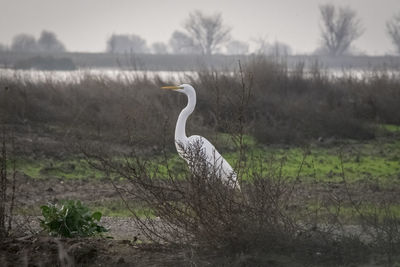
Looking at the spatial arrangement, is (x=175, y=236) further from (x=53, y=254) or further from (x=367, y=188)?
(x=367, y=188)

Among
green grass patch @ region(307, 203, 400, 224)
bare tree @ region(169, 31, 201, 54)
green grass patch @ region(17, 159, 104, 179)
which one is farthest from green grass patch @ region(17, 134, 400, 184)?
bare tree @ region(169, 31, 201, 54)

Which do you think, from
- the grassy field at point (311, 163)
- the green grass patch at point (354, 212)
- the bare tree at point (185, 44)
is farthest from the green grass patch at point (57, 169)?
the bare tree at point (185, 44)

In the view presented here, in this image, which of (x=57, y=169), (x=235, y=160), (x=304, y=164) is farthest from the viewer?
(x=235, y=160)

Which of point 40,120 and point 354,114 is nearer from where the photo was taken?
point 40,120

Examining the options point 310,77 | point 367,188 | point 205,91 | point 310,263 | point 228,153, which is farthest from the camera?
point 310,77

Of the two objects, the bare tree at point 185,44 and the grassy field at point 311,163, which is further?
the bare tree at point 185,44

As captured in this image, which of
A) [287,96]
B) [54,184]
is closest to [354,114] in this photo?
[287,96]

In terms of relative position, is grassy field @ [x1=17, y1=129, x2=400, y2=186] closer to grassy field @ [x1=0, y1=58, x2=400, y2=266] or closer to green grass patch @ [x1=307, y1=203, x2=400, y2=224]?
grassy field @ [x1=0, y1=58, x2=400, y2=266]

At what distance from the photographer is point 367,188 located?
8.70 meters

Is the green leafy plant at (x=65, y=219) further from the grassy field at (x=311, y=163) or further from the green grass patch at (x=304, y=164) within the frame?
the grassy field at (x=311, y=163)

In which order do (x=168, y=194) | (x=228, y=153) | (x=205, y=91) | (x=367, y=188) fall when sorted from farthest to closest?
(x=205, y=91) → (x=228, y=153) → (x=367, y=188) → (x=168, y=194)

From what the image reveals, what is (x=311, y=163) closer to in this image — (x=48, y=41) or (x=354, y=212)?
(x=354, y=212)

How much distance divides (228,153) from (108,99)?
4.51 metres

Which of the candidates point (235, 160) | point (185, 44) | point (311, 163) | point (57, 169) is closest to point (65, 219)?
point (57, 169)
